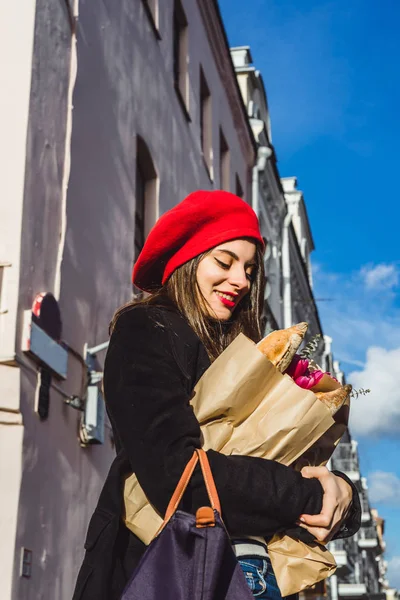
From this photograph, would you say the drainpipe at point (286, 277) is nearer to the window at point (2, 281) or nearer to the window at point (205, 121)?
the window at point (205, 121)

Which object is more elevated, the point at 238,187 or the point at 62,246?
the point at 238,187

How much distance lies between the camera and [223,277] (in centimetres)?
245

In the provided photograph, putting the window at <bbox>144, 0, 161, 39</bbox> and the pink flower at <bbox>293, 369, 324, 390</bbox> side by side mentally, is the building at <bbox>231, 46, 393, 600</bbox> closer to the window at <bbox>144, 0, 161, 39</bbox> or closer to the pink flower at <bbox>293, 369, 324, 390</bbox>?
the window at <bbox>144, 0, 161, 39</bbox>

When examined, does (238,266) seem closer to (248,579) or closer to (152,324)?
(152,324)

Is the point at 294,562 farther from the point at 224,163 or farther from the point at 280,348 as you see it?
the point at 224,163

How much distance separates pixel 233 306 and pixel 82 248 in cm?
471

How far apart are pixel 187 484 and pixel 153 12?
9.72 metres

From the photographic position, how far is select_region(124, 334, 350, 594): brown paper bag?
2010 mm

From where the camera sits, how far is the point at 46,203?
627 centimetres

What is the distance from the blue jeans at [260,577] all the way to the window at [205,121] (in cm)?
1192

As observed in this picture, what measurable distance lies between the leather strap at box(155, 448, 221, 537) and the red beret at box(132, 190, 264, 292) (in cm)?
74

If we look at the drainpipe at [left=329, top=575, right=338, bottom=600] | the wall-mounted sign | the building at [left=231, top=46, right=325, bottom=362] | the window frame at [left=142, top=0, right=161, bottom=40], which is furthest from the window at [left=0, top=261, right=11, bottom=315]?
the drainpipe at [left=329, top=575, right=338, bottom=600]

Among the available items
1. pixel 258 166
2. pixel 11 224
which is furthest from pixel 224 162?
pixel 11 224

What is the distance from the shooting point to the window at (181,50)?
12.2 meters
